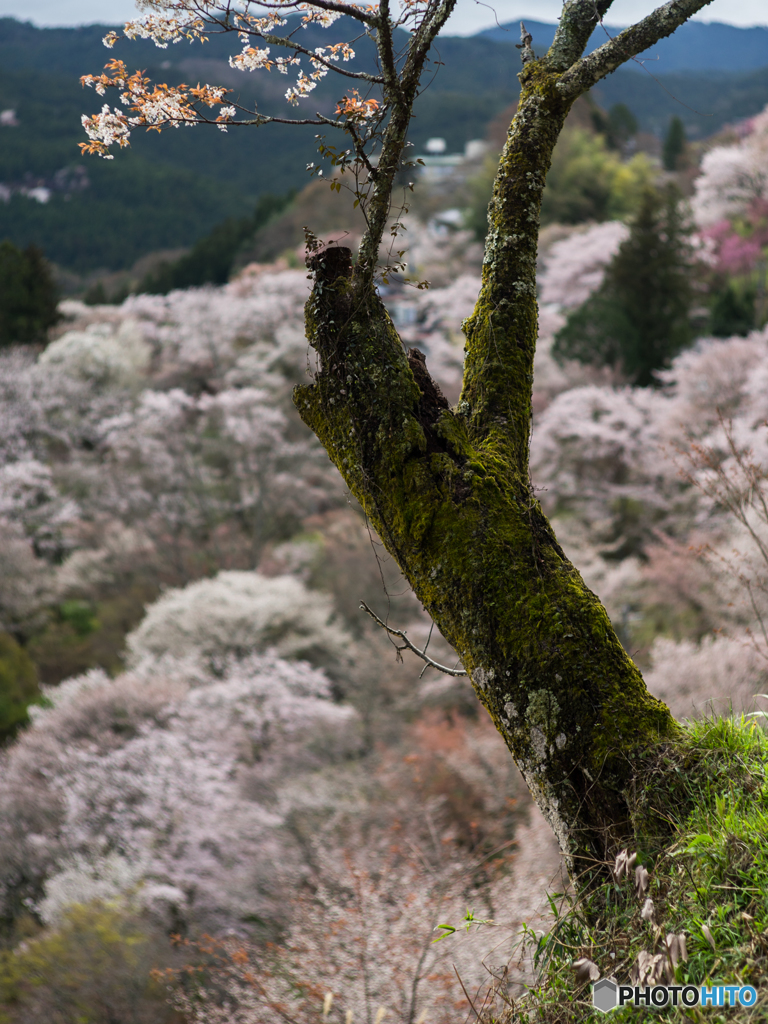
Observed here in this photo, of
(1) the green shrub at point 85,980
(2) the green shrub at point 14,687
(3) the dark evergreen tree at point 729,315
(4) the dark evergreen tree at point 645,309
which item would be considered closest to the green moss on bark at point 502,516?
(1) the green shrub at point 85,980

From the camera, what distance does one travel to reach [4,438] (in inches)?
642

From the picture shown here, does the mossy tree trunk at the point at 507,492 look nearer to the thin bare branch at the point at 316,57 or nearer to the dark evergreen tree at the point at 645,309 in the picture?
the thin bare branch at the point at 316,57

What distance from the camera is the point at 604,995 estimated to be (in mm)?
1391

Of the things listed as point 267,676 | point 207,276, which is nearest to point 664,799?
point 267,676

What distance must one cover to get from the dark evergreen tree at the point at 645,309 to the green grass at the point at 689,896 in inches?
577

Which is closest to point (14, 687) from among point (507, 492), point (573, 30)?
point (507, 492)

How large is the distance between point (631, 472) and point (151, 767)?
393 inches

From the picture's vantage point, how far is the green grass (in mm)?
1321

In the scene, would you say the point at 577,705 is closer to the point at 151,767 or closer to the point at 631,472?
the point at 151,767

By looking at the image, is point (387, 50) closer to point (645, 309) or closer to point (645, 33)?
point (645, 33)

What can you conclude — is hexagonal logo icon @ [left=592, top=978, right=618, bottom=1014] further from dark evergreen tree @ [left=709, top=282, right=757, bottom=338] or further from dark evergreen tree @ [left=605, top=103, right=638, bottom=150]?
dark evergreen tree @ [left=605, top=103, right=638, bottom=150]

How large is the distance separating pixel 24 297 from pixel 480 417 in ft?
76.0

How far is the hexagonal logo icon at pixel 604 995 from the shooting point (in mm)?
1373

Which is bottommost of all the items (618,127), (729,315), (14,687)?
(14,687)
